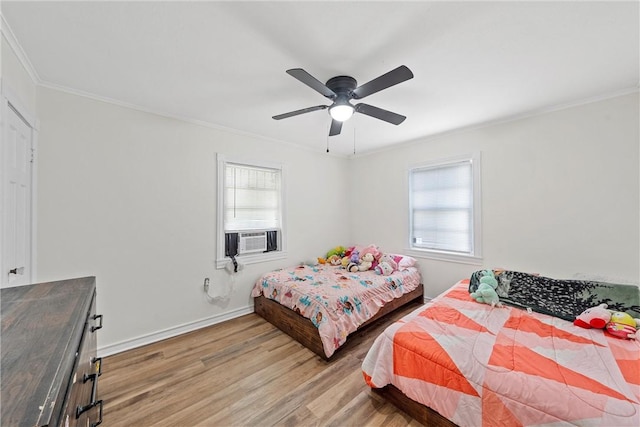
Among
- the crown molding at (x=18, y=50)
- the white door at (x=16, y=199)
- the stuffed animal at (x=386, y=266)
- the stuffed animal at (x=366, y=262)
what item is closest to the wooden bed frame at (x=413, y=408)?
the stuffed animal at (x=386, y=266)

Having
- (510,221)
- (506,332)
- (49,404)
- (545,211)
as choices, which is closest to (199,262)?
(49,404)

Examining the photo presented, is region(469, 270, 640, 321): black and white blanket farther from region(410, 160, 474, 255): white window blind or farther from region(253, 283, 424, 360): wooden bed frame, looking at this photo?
region(253, 283, 424, 360): wooden bed frame

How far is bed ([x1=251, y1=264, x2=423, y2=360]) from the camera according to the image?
2.35 meters

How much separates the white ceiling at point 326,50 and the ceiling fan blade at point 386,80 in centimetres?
19

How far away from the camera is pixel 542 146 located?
2668 mm

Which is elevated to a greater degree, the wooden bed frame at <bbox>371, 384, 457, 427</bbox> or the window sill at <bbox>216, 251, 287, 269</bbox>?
the window sill at <bbox>216, 251, 287, 269</bbox>

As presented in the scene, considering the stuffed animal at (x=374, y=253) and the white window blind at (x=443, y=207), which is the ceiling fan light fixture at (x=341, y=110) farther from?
the stuffed animal at (x=374, y=253)

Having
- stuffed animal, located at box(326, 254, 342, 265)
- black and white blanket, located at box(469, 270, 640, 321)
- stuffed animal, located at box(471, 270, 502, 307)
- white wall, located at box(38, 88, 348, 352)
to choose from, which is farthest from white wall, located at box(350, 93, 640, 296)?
white wall, located at box(38, 88, 348, 352)

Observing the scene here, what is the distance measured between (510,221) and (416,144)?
1.62 meters

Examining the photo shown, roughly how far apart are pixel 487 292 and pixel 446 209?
4.70ft

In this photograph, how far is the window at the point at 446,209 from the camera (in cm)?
318

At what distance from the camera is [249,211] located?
11.2 feet

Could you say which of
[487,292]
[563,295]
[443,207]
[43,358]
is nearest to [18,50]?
[43,358]

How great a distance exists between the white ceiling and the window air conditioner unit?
5.46 ft
